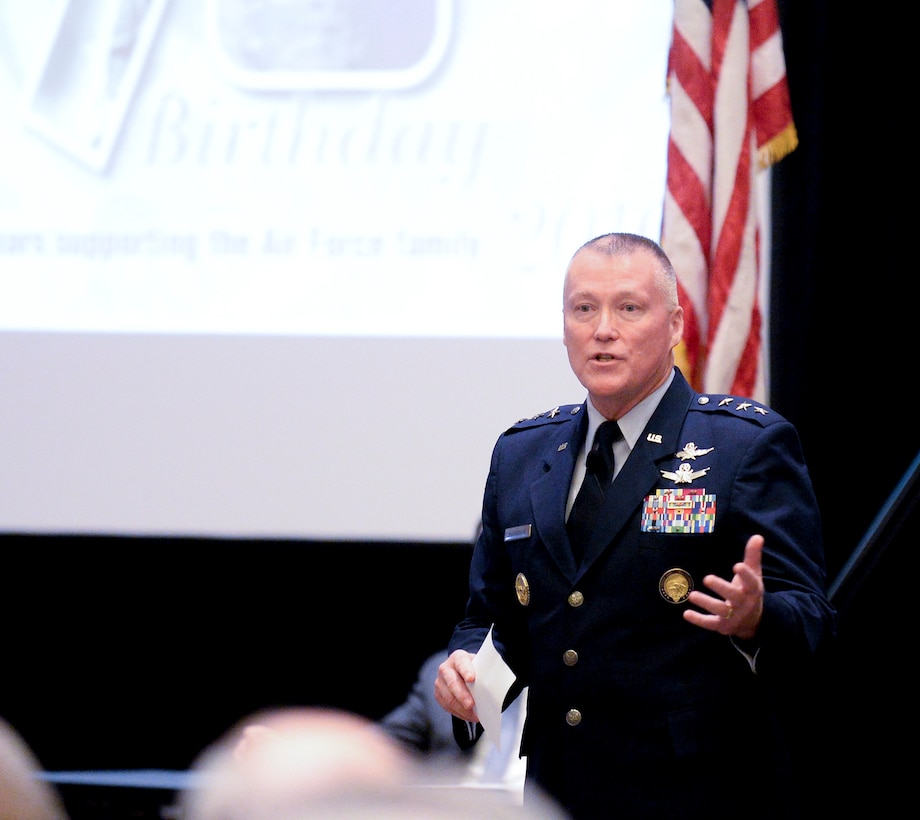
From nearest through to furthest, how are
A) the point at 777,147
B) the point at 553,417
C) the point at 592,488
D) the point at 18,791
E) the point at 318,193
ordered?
the point at 18,791 → the point at 592,488 → the point at 553,417 → the point at 777,147 → the point at 318,193

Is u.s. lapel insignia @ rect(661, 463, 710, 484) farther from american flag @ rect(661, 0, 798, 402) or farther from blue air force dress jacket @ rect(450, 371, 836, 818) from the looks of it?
american flag @ rect(661, 0, 798, 402)

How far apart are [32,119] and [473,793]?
3622mm

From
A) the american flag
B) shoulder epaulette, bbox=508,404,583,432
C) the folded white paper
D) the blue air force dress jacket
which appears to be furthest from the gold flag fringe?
the folded white paper

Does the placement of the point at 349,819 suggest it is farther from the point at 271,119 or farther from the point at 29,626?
the point at 29,626

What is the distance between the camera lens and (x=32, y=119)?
3.83 metres

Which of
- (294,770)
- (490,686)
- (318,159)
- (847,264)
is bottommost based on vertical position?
(490,686)

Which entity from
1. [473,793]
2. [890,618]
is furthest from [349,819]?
[890,618]

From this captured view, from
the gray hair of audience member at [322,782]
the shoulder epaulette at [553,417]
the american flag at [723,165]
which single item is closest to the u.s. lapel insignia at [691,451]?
the shoulder epaulette at [553,417]

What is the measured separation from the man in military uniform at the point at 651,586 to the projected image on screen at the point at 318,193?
170 cm

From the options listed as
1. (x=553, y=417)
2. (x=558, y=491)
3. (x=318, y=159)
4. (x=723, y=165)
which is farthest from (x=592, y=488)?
(x=318, y=159)

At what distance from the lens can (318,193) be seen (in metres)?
3.78

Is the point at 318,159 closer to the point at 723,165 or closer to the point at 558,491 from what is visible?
the point at 723,165

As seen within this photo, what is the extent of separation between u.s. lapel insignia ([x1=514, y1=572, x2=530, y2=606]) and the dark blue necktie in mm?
108

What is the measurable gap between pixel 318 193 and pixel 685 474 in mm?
2185
